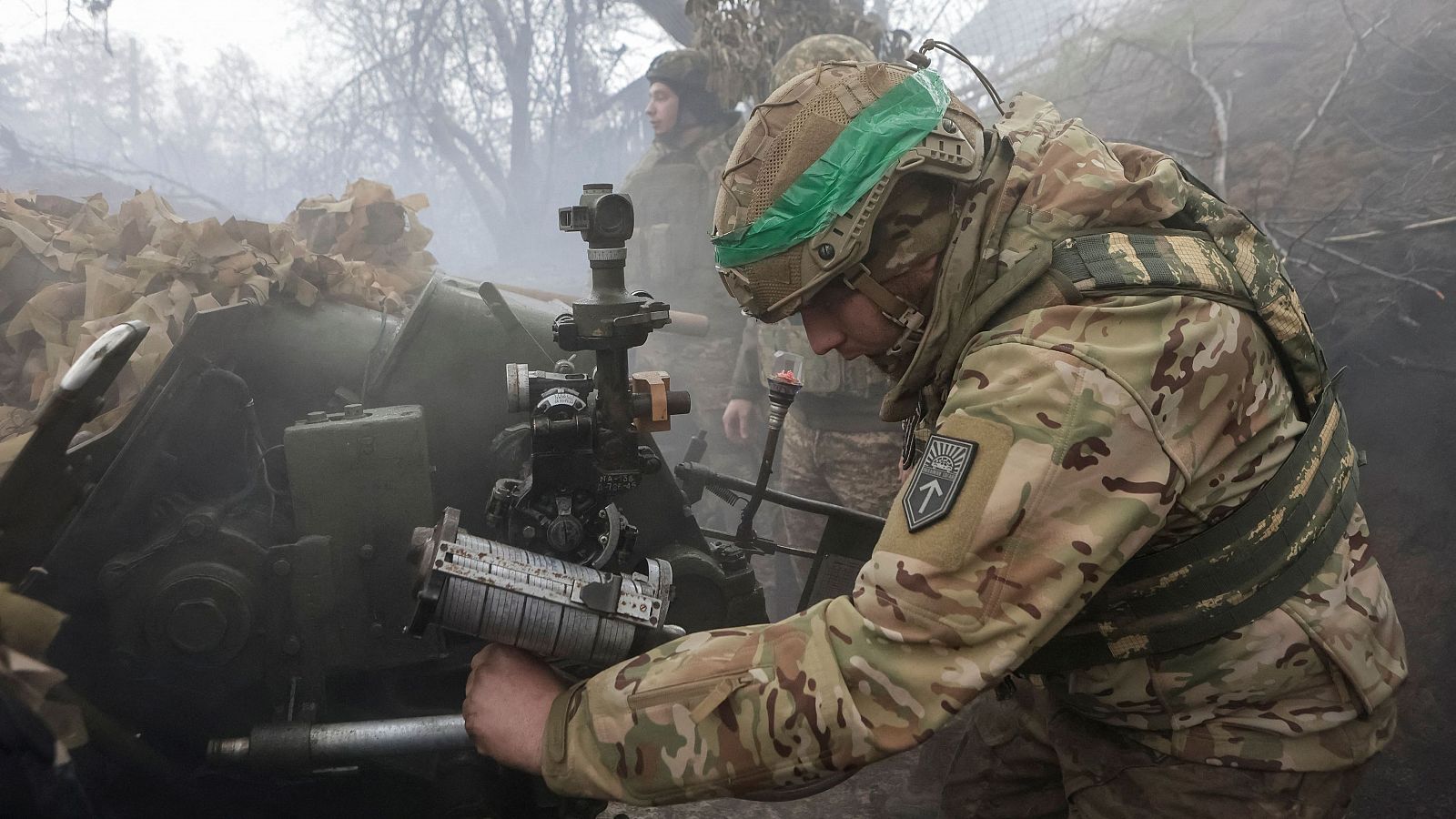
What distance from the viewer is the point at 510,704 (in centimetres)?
173

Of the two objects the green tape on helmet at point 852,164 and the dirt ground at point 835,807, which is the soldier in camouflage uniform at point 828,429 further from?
the green tape on helmet at point 852,164

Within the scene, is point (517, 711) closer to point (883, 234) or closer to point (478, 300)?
point (883, 234)

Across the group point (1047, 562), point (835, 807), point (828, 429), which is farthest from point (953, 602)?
point (828, 429)

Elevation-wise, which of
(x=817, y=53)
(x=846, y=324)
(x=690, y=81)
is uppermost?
(x=817, y=53)

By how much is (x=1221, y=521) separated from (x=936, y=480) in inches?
26.4

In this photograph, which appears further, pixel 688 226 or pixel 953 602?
pixel 688 226

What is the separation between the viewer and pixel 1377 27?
5328 millimetres

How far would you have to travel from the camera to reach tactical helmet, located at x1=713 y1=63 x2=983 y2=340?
5.53ft

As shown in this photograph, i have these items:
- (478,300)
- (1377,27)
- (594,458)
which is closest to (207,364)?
(478,300)

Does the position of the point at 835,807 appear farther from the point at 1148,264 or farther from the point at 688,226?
the point at 688,226

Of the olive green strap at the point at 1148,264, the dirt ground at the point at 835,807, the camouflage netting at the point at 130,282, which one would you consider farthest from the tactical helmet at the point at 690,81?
the olive green strap at the point at 1148,264

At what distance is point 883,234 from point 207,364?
224cm

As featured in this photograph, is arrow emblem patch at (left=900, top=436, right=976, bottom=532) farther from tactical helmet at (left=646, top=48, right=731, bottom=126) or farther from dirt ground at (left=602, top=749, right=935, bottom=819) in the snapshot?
tactical helmet at (left=646, top=48, right=731, bottom=126)

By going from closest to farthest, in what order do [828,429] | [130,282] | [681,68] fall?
1. [130,282]
2. [828,429]
3. [681,68]
